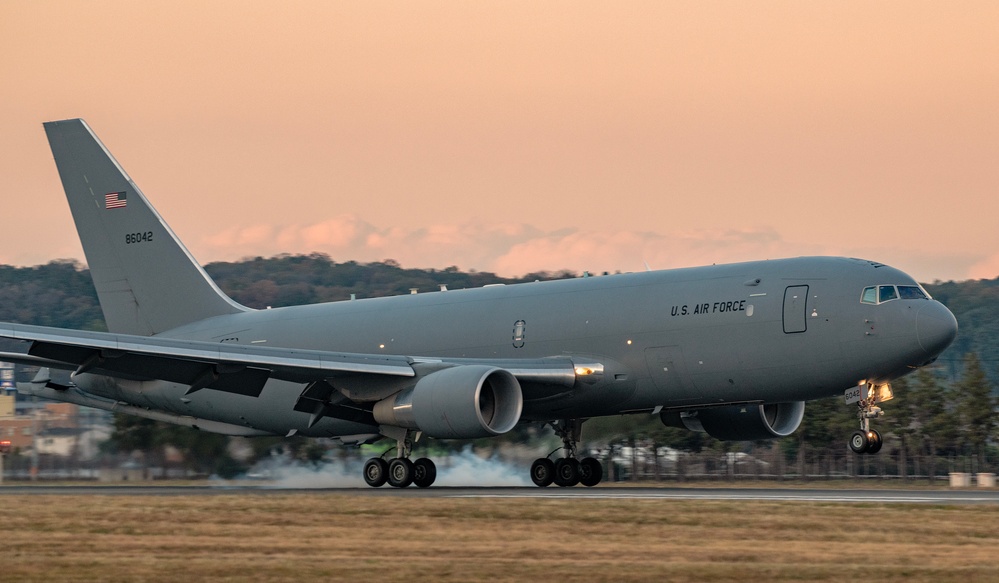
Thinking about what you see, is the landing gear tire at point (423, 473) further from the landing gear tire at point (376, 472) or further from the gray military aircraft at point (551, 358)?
the landing gear tire at point (376, 472)

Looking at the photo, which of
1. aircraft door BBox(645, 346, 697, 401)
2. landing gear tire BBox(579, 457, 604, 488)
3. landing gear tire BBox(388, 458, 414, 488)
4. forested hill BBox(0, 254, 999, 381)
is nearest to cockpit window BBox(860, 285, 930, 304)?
aircraft door BBox(645, 346, 697, 401)

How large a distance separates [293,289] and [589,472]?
89.8 meters

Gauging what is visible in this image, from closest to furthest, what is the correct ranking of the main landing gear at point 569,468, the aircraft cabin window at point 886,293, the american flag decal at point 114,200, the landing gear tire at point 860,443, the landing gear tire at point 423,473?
the landing gear tire at point 860,443 → the aircraft cabin window at point 886,293 → the landing gear tire at point 423,473 → the main landing gear at point 569,468 → the american flag decal at point 114,200

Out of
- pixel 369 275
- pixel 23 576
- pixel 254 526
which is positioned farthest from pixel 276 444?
pixel 369 275

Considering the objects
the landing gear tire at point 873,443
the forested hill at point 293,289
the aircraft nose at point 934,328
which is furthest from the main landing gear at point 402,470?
the forested hill at point 293,289

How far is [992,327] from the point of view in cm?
13338

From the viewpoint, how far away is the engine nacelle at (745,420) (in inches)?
1273

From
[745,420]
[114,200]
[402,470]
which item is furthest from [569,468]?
[114,200]

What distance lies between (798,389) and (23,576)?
1803cm

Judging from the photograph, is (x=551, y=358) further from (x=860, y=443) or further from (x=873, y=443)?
(x=873, y=443)

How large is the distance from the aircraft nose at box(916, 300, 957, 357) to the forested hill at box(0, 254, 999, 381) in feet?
247

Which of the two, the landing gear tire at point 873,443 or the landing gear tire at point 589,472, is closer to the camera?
the landing gear tire at point 873,443

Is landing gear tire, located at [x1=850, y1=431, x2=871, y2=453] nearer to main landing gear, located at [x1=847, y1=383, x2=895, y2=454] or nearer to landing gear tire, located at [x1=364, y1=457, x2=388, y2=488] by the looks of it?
main landing gear, located at [x1=847, y1=383, x2=895, y2=454]

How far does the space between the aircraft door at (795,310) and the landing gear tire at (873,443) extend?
98.0 inches
